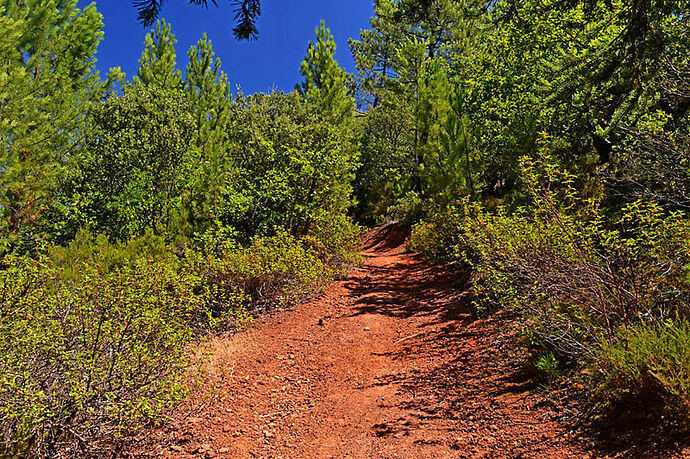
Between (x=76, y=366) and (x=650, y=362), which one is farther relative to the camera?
(x=76, y=366)

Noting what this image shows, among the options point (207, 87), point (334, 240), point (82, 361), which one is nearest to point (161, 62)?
point (207, 87)

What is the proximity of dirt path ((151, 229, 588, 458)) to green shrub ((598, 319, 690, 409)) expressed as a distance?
0.54 meters

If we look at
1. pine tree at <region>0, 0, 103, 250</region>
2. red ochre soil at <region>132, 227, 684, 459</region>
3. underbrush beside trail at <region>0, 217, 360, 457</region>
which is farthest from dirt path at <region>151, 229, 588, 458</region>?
pine tree at <region>0, 0, 103, 250</region>

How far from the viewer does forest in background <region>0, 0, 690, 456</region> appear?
10.1ft

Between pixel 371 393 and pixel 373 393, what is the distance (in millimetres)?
27

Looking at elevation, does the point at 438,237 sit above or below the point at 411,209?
below

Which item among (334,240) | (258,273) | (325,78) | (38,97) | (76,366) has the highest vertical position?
(325,78)

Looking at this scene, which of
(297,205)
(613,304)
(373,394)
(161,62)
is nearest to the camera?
(613,304)

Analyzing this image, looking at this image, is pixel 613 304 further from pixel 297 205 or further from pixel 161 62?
pixel 161 62

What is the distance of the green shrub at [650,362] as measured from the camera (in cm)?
233

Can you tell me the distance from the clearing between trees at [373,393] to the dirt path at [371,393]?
1 cm

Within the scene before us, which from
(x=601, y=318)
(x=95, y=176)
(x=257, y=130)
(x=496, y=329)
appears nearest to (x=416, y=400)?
(x=496, y=329)

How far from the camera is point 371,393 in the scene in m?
4.23

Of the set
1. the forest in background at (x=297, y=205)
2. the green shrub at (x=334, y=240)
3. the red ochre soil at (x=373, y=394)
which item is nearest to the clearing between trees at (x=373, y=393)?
the red ochre soil at (x=373, y=394)
